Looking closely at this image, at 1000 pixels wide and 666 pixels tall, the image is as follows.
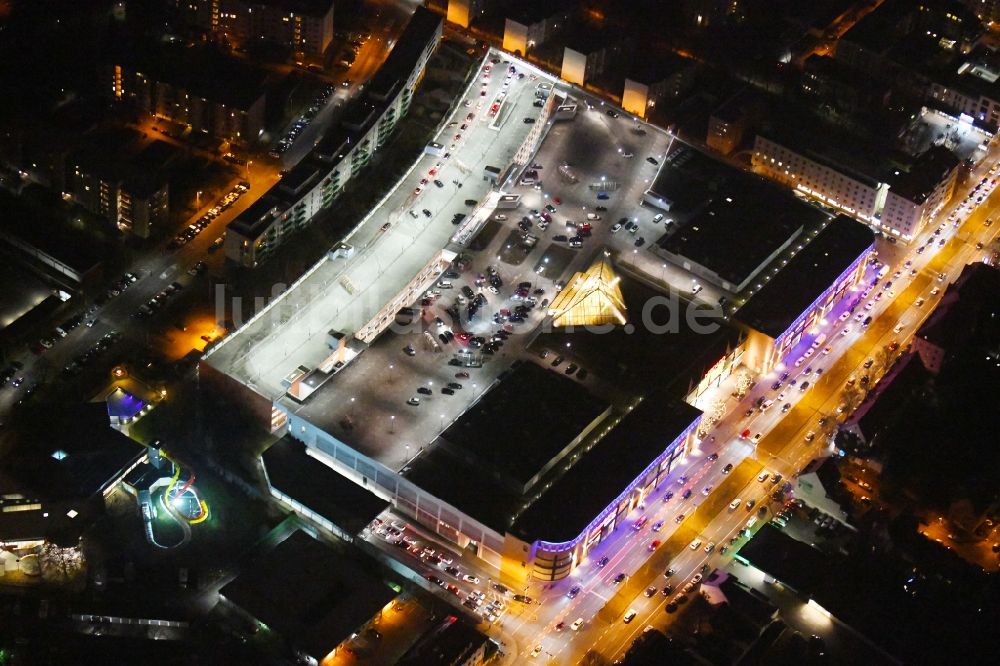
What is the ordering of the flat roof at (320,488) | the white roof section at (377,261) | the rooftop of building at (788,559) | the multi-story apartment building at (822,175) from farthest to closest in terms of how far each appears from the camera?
the multi-story apartment building at (822,175), the white roof section at (377,261), the flat roof at (320,488), the rooftop of building at (788,559)

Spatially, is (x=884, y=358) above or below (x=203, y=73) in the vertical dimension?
below

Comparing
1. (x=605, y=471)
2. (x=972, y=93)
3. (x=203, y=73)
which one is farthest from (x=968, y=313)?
(x=203, y=73)

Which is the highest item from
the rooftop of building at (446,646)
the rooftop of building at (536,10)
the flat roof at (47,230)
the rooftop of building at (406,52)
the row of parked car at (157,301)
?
the rooftop of building at (536,10)

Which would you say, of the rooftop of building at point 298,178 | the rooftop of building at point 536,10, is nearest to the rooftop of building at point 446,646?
the rooftop of building at point 298,178

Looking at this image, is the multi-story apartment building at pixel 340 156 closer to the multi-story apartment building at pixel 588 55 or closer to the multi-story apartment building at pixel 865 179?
the multi-story apartment building at pixel 588 55

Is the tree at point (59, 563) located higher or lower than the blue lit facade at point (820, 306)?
lower

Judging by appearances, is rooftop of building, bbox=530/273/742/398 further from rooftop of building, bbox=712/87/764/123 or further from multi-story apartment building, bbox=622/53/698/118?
multi-story apartment building, bbox=622/53/698/118

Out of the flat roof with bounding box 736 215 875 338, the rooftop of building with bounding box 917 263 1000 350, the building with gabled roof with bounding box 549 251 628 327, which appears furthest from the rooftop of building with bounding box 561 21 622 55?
the rooftop of building with bounding box 917 263 1000 350

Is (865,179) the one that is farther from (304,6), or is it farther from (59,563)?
(59,563)
